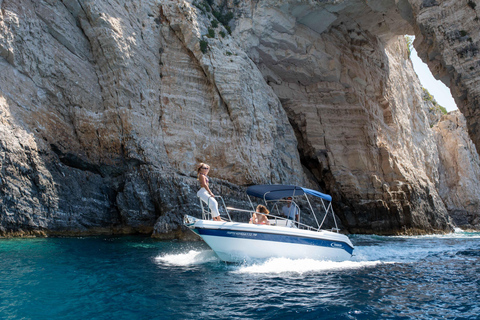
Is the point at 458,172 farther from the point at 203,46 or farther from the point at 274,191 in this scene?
the point at 274,191

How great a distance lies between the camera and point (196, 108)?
59.3ft

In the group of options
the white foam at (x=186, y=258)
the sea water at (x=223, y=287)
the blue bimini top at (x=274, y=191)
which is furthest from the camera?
the blue bimini top at (x=274, y=191)

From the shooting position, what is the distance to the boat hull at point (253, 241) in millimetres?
8359

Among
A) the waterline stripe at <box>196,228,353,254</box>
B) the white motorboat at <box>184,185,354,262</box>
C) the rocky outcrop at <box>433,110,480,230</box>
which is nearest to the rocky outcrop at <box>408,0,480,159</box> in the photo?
the white motorboat at <box>184,185,354,262</box>

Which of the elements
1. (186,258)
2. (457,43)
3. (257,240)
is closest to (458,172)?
(457,43)

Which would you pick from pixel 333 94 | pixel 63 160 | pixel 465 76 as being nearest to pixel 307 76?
pixel 333 94

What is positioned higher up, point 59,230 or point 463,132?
point 463,132

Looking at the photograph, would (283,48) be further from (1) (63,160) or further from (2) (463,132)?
(2) (463,132)

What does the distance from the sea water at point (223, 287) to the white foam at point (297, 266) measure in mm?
23

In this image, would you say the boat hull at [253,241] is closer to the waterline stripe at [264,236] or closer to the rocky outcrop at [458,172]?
the waterline stripe at [264,236]

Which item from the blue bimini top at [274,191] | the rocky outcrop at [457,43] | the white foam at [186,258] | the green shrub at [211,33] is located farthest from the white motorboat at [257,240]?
the rocky outcrop at [457,43]

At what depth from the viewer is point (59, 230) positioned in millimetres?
13344

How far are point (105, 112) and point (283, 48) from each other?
12412 mm

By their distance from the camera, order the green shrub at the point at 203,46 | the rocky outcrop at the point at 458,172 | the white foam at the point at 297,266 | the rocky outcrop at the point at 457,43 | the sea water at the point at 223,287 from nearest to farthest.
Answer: the sea water at the point at 223,287, the white foam at the point at 297,266, the rocky outcrop at the point at 457,43, the green shrub at the point at 203,46, the rocky outcrop at the point at 458,172
